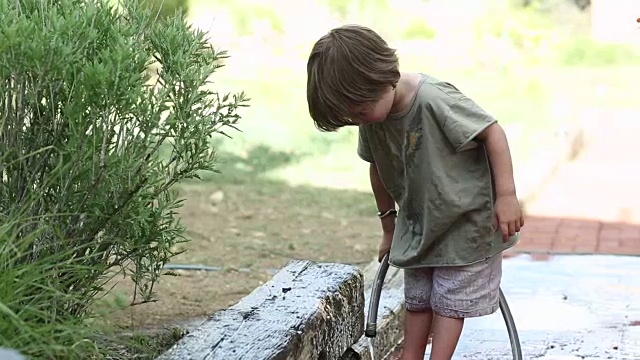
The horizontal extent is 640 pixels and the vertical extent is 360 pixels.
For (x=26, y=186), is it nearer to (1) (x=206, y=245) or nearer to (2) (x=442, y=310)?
(2) (x=442, y=310)

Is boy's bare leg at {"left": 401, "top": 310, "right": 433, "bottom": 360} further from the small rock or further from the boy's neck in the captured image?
the small rock

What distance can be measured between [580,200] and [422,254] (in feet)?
15.9

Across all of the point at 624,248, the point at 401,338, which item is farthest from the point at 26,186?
the point at 624,248

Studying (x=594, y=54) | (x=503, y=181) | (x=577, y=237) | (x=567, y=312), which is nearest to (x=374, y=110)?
(x=503, y=181)

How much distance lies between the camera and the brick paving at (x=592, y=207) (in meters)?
6.63

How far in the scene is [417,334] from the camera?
3516mm

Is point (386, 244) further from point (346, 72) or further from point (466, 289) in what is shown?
point (346, 72)

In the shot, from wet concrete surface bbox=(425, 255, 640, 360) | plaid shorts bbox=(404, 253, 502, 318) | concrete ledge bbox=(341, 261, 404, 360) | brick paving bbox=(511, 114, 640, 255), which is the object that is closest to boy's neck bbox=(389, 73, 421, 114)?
plaid shorts bbox=(404, 253, 502, 318)

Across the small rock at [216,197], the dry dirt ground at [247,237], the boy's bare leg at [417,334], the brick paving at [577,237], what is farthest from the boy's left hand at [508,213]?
the small rock at [216,197]

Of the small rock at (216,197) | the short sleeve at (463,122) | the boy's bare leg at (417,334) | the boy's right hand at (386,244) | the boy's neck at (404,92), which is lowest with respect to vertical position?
the small rock at (216,197)

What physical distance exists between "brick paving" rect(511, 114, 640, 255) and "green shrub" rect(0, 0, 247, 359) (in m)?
3.77

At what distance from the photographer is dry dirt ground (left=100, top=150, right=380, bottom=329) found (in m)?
4.87

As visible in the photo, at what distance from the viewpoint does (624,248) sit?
21.2 feet

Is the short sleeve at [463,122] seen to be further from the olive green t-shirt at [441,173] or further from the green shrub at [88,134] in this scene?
the green shrub at [88,134]
